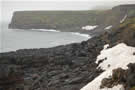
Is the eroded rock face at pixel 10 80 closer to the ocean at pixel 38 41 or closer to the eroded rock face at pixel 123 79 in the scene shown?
the eroded rock face at pixel 123 79

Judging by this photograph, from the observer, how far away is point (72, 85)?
28.6m

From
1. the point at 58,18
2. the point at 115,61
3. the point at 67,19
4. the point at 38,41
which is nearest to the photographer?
the point at 115,61

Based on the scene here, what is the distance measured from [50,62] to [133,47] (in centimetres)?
1560

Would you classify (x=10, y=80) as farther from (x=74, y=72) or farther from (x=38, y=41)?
(x=38, y=41)

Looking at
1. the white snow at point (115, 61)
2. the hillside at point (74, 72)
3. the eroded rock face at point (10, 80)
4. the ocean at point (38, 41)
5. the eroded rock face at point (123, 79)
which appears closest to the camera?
the eroded rock face at point (123, 79)

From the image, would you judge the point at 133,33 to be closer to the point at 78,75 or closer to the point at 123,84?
the point at 78,75

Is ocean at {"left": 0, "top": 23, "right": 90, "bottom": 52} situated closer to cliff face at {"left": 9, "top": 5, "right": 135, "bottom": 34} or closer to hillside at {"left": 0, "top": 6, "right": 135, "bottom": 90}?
cliff face at {"left": 9, "top": 5, "right": 135, "bottom": 34}

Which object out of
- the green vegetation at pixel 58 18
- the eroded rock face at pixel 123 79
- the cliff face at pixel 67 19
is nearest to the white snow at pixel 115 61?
the eroded rock face at pixel 123 79

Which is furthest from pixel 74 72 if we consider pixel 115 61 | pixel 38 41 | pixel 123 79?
pixel 38 41

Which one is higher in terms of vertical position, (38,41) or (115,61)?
(115,61)

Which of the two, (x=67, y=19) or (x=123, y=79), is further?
(x=67, y=19)

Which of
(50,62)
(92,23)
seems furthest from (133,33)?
(92,23)

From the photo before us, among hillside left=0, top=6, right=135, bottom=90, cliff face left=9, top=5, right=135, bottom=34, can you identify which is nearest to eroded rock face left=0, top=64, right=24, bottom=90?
hillside left=0, top=6, right=135, bottom=90

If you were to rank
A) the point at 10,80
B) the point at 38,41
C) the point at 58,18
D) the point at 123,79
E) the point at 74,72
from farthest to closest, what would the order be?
the point at 58,18 < the point at 38,41 < the point at 74,72 < the point at 10,80 < the point at 123,79
